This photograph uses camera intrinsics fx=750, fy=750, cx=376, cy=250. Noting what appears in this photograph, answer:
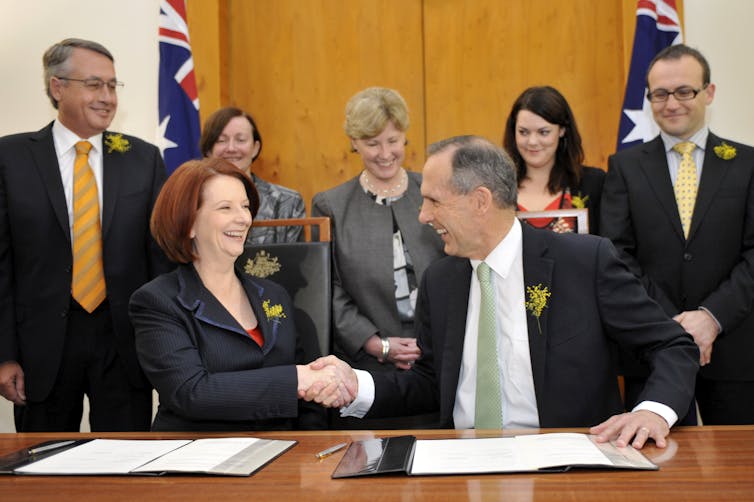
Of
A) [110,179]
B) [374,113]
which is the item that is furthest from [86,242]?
[374,113]

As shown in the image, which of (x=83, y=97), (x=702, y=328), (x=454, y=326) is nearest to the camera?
(x=454, y=326)

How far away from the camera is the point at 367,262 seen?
9.65 feet

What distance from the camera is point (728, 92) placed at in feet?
14.1

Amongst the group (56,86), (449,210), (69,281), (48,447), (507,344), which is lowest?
(48,447)

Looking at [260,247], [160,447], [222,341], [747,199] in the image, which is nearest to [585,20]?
[747,199]

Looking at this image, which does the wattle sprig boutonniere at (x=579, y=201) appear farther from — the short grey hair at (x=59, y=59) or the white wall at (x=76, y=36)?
the white wall at (x=76, y=36)

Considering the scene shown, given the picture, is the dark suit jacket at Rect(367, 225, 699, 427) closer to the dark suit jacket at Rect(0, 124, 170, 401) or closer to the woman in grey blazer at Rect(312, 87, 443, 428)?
the woman in grey blazer at Rect(312, 87, 443, 428)

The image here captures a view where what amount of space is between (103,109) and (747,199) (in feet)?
8.24

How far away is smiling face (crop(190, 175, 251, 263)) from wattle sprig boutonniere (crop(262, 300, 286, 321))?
0.18 metres

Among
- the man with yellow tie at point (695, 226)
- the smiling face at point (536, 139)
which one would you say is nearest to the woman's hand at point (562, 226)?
the man with yellow tie at point (695, 226)

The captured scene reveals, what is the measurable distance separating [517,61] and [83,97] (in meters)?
2.66

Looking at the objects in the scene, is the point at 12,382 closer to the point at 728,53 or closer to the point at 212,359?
the point at 212,359

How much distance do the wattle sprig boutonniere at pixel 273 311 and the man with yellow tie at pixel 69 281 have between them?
2.49ft

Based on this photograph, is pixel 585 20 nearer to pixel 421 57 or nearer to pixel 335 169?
pixel 421 57
